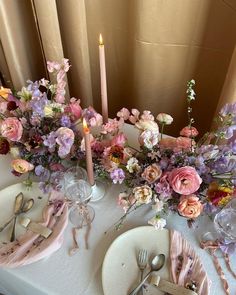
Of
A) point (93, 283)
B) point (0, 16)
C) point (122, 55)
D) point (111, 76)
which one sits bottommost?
point (93, 283)

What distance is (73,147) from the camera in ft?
2.68

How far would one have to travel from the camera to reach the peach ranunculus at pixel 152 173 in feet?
2.24

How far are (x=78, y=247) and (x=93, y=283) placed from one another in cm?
10

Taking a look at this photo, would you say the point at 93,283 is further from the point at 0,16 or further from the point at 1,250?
the point at 0,16

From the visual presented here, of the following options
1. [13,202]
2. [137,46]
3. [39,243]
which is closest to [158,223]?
[39,243]

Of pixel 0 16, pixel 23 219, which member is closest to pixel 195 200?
pixel 23 219

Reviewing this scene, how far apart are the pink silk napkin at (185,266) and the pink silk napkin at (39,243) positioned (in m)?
0.27

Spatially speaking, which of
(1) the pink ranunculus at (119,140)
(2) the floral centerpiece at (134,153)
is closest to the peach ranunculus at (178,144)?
(2) the floral centerpiece at (134,153)

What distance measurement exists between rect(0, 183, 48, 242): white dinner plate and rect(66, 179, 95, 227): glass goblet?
8 centimetres

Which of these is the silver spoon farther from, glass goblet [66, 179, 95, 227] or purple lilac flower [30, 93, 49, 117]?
purple lilac flower [30, 93, 49, 117]

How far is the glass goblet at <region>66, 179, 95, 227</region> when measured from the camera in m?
0.77

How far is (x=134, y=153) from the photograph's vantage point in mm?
770

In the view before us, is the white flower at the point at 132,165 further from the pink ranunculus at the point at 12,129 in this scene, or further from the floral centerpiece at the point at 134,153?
the pink ranunculus at the point at 12,129

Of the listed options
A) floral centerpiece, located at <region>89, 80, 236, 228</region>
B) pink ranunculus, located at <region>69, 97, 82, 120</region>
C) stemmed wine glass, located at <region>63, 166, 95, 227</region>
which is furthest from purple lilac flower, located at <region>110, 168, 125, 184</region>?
pink ranunculus, located at <region>69, 97, 82, 120</region>
